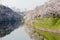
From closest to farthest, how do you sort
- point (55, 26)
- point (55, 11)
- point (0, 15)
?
point (55, 26)
point (55, 11)
point (0, 15)

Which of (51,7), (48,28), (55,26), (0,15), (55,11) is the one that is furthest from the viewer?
(0,15)

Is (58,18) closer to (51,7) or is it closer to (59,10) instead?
(59,10)

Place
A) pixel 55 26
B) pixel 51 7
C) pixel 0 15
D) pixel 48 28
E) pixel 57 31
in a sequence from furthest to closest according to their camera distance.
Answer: pixel 0 15, pixel 51 7, pixel 48 28, pixel 55 26, pixel 57 31

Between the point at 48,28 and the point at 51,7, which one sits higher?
the point at 51,7

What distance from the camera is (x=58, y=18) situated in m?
47.5

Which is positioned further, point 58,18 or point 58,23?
point 58,18

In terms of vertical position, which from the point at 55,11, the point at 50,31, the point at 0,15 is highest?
the point at 55,11

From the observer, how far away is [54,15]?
50281 mm

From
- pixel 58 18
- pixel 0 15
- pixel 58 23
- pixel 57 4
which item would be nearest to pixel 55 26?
pixel 58 23

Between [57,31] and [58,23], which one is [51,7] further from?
[57,31]

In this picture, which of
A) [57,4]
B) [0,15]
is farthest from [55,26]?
[0,15]

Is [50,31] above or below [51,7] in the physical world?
below

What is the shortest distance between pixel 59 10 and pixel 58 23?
5236 mm

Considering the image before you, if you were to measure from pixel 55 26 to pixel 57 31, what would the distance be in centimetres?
300
